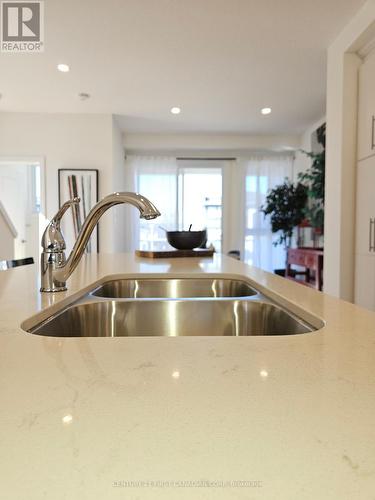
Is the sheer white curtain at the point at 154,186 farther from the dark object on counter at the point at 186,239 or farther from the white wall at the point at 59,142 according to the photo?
the dark object on counter at the point at 186,239

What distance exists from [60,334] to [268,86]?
13.1ft

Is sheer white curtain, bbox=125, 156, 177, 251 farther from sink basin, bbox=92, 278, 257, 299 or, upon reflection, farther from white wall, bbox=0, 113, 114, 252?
sink basin, bbox=92, 278, 257, 299

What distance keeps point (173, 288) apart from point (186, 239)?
866 mm

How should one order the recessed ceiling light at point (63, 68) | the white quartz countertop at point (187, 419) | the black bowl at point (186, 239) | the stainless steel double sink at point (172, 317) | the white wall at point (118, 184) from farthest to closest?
1. the white wall at point (118, 184)
2. the recessed ceiling light at point (63, 68)
3. the black bowl at point (186, 239)
4. the stainless steel double sink at point (172, 317)
5. the white quartz countertop at point (187, 419)

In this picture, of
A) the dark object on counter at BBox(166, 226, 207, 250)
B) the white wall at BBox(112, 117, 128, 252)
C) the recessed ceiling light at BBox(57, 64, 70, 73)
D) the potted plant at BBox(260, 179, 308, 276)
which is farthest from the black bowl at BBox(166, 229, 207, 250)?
the potted plant at BBox(260, 179, 308, 276)

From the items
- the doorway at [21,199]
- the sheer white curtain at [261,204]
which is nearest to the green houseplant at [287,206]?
the sheer white curtain at [261,204]

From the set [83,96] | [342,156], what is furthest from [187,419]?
[83,96]

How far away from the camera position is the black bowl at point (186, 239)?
2.15 m

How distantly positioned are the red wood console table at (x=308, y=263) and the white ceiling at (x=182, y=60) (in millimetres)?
1917

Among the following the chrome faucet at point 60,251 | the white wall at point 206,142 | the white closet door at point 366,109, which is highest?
the white wall at point 206,142

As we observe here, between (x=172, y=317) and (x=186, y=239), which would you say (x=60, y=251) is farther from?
(x=186, y=239)

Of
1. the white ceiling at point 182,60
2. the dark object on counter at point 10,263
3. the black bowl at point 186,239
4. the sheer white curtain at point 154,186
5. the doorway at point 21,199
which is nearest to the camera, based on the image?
the dark object on counter at point 10,263

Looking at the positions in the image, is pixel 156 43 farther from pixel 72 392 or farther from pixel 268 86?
pixel 72 392

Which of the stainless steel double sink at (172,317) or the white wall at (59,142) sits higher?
the white wall at (59,142)
